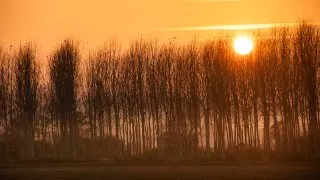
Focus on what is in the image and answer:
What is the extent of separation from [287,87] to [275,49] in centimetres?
345

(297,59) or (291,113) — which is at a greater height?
(297,59)

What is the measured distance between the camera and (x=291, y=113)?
4797 cm

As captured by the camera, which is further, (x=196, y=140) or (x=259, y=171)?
Result: (x=196, y=140)

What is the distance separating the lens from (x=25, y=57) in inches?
2256

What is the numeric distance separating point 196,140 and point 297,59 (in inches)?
419

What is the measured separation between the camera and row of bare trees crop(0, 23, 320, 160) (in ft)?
156

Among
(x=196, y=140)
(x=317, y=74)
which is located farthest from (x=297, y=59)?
(x=196, y=140)

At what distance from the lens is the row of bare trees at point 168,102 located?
4747 cm

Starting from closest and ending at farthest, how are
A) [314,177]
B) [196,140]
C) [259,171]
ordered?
[314,177], [259,171], [196,140]

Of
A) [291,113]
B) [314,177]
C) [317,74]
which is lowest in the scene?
[314,177]

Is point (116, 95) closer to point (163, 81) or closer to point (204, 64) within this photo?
point (163, 81)

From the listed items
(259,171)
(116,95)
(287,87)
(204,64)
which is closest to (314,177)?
(259,171)

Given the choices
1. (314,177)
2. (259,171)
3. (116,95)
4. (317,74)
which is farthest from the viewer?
(116,95)

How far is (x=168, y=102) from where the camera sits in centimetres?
5238
